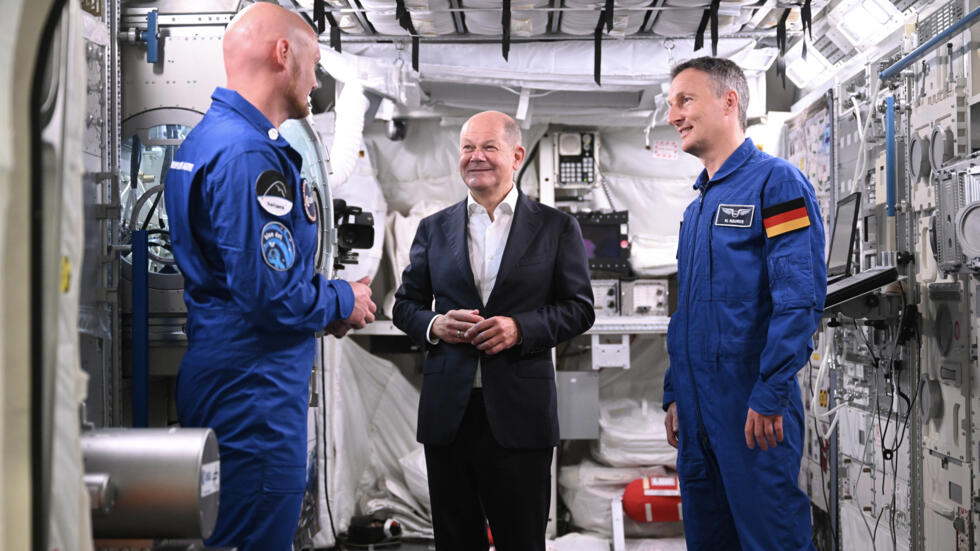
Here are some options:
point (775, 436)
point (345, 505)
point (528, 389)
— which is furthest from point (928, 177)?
point (345, 505)

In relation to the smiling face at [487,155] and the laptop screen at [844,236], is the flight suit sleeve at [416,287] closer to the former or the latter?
the smiling face at [487,155]

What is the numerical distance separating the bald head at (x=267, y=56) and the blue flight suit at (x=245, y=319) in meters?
0.16

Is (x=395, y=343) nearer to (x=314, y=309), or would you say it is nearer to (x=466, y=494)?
(x=466, y=494)

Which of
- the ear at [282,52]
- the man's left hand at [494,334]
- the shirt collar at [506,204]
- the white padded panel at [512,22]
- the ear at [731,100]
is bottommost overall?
the man's left hand at [494,334]

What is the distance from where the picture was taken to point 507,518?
239 centimetres

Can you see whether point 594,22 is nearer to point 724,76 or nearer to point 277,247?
point 724,76

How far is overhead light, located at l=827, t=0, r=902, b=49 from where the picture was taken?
381 cm

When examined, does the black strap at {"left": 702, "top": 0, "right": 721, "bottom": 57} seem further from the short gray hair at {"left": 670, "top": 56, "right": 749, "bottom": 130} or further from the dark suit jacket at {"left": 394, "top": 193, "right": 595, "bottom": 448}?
the dark suit jacket at {"left": 394, "top": 193, "right": 595, "bottom": 448}

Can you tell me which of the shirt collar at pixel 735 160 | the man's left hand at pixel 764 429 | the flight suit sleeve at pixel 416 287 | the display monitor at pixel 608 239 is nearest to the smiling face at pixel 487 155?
the flight suit sleeve at pixel 416 287

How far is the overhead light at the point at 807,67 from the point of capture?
4.67 meters

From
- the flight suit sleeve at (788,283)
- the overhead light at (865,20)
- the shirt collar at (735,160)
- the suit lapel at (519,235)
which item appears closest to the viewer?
the flight suit sleeve at (788,283)

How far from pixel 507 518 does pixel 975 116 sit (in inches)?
86.2

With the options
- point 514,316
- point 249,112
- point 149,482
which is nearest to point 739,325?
point 514,316

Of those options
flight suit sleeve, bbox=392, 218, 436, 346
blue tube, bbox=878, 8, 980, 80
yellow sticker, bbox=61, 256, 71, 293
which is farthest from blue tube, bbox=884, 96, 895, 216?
yellow sticker, bbox=61, 256, 71, 293
